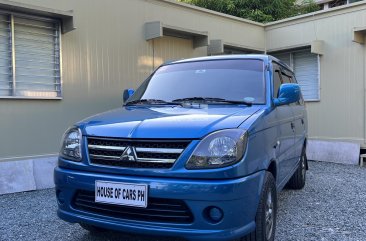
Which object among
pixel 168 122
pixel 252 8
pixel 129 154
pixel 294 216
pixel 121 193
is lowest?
pixel 294 216

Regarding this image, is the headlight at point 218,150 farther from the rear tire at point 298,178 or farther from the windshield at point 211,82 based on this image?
the rear tire at point 298,178

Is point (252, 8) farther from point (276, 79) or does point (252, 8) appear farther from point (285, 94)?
point (285, 94)

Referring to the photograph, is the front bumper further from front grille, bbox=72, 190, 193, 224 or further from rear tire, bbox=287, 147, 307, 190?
rear tire, bbox=287, 147, 307, 190

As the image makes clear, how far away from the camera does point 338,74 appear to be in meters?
9.90

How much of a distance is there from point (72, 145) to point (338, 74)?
8.36 m

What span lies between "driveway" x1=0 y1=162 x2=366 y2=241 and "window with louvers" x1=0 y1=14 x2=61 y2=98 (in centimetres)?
181

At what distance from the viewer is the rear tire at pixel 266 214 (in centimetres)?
307

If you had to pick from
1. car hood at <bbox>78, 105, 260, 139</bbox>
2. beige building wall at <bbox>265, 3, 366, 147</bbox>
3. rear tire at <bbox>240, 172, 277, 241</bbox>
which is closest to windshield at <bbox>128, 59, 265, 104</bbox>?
car hood at <bbox>78, 105, 260, 139</bbox>

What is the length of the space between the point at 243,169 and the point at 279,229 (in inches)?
67.6

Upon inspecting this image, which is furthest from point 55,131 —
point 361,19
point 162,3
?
point 361,19

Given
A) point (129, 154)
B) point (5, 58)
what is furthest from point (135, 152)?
point (5, 58)

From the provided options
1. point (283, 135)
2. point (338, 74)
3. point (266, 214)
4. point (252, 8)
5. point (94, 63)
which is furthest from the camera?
point (252, 8)

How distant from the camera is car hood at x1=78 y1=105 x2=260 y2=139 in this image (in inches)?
114

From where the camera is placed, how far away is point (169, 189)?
9.11ft
